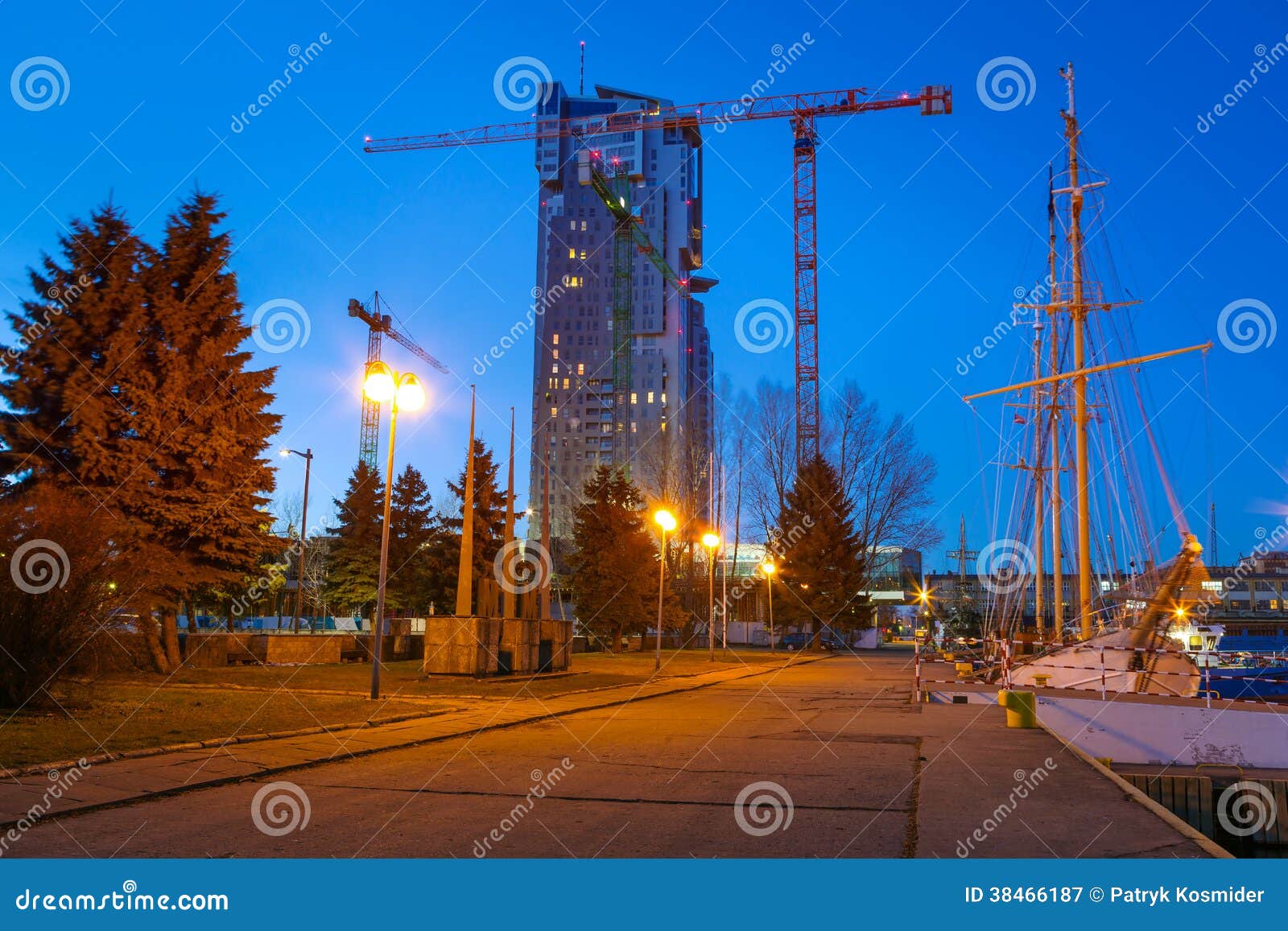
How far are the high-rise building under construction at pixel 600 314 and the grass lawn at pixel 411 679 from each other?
394 ft

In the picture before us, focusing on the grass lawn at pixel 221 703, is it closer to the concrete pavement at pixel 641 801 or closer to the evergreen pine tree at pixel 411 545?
the concrete pavement at pixel 641 801

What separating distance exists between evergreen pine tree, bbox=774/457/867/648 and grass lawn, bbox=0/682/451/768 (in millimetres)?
43681

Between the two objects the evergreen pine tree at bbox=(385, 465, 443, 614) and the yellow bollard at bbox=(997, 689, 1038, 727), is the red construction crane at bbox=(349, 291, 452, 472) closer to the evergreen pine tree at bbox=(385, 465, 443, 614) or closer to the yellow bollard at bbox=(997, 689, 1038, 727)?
the evergreen pine tree at bbox=(385, 465, 443, 614)

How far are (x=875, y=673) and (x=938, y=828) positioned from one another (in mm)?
28851

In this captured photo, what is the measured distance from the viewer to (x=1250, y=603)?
363 feet

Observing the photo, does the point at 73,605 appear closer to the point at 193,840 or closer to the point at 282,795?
the point at 282,795

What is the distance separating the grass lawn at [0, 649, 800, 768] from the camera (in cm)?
1091

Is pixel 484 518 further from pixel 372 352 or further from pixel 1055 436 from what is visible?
pixel 372 352

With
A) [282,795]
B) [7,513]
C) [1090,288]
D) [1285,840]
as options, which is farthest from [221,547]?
[1090,288]

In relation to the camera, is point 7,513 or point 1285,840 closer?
point 7,513

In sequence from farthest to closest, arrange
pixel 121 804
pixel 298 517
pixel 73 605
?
pixel 298 517 < pixel 73 605 < pixel 121 804

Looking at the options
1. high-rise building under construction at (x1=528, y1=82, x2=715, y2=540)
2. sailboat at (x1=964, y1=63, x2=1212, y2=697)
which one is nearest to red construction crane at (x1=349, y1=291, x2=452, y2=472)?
high-rise building under construction at (x1=528, y1=82, x2=715, y2=540)

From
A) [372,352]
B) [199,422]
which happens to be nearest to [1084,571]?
[199,422]

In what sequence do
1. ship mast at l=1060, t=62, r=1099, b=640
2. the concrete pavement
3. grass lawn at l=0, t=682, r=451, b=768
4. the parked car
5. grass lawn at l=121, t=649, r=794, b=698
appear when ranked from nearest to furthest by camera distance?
1. the concrete pavement
2. grass lawn at l=0, t=682, r=451, b=768
3. grass lawn at l=121, t=649, r=794, b=698
4. ship mast at l=1060, t=62, r=1099, b=640
5. the parked car
